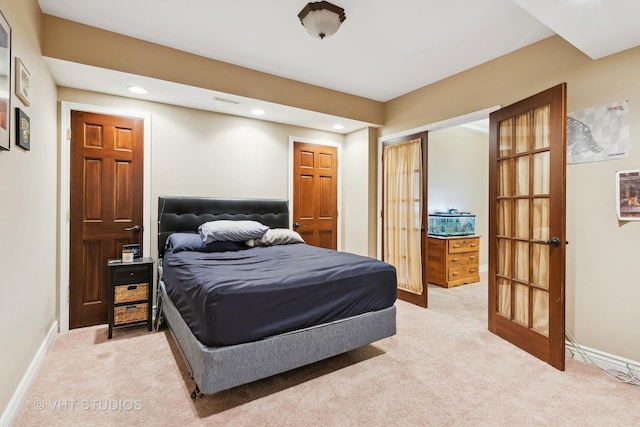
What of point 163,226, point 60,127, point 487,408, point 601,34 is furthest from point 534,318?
point 60,127

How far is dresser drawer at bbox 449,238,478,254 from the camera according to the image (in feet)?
15.9

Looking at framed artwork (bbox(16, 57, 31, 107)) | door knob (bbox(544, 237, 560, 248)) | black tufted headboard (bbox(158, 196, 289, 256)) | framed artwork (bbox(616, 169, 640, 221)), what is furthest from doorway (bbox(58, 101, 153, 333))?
framed artwork (bbox(616, 169, 640, 221))

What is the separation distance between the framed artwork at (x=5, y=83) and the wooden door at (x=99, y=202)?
1.54 meters

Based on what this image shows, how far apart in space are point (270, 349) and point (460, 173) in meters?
5.13

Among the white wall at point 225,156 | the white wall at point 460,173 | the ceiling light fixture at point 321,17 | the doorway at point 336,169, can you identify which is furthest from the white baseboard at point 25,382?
the white wall at point 460,173

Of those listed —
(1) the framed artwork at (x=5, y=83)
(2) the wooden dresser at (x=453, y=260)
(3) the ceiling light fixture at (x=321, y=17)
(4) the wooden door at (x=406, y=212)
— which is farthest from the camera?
(2) the wooden dresser at (x=453, y=260)

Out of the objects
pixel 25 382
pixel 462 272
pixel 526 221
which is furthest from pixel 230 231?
pixel 462 272

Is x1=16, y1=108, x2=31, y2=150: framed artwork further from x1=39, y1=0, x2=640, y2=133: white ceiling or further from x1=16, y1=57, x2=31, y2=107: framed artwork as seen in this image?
x1=39, y1=0, x2=640, y2=133: white ceiling

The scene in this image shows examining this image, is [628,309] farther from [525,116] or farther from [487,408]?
[525,116]

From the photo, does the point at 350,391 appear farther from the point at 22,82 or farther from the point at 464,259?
the point at 464,259

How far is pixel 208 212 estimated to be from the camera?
3.76m

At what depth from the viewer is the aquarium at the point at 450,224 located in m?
5.06

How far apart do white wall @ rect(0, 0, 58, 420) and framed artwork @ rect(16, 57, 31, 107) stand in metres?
0.04

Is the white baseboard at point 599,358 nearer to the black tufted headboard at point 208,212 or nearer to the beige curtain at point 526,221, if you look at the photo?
the beige curtain at point 526,221
